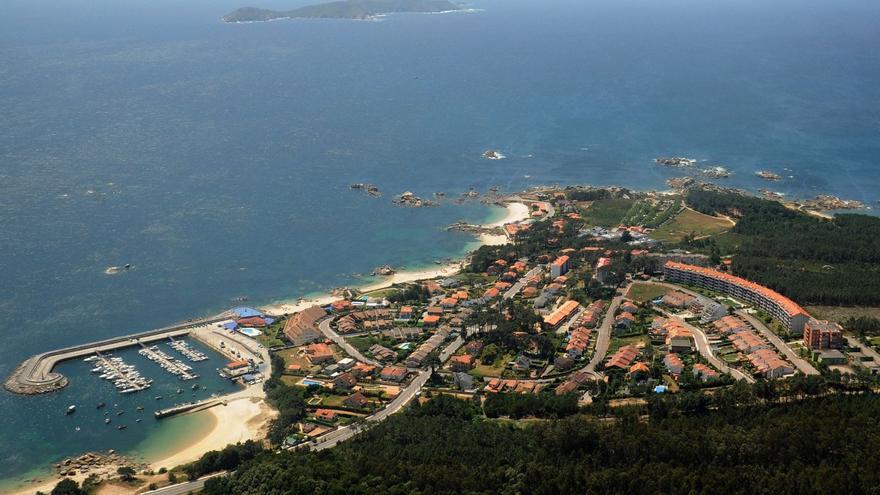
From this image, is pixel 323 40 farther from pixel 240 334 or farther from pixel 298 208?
pixel 240 334

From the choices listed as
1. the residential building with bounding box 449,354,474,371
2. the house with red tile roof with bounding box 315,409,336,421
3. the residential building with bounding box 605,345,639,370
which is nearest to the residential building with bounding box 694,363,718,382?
the residential building with bounding box 605,345,639,370

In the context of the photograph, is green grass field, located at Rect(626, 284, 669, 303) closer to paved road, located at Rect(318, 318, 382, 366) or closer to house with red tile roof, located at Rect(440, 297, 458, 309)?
house with red tile roof, located at Rect(440, 297, 458, 309)

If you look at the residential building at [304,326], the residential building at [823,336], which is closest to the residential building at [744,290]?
the residential building at [823,336]

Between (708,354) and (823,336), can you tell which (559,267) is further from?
(823,336)

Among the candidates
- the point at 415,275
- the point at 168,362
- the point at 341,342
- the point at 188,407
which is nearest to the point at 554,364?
the point at 341,342

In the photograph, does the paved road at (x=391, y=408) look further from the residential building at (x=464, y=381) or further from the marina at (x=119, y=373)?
the marina at (x=119, y=373)

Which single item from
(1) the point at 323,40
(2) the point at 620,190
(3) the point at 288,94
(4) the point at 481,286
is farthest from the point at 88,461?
(1) the point at 323,40

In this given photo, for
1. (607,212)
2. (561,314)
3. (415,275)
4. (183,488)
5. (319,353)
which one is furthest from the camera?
(607,212)
